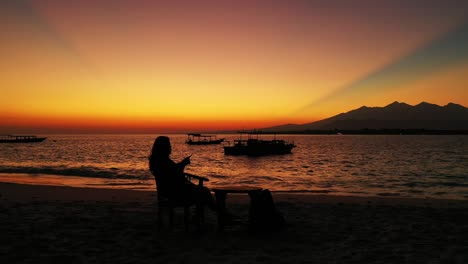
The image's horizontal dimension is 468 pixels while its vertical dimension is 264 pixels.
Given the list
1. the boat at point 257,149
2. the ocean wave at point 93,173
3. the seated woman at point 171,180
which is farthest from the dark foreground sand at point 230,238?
the boat at point 257,149

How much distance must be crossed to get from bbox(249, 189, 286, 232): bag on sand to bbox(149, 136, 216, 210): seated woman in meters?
0.87

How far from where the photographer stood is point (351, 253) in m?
5.50

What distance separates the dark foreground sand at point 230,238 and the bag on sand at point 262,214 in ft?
0.57

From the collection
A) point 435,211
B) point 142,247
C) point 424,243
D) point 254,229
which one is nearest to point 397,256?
point 424,243

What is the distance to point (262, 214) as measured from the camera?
6.83m

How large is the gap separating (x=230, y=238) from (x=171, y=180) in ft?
4.56

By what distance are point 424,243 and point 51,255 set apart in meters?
→ 5.63

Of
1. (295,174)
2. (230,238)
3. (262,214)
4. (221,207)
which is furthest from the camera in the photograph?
(295,174)

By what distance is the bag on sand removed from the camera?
6.75 meters

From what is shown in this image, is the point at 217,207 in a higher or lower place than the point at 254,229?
higher

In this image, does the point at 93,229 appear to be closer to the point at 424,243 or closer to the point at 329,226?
the point at 329,226

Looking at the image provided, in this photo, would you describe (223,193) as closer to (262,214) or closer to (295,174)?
(262,214)

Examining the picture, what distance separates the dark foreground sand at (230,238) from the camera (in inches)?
207

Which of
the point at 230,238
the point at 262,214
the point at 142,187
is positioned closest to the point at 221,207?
the point at 230,238
